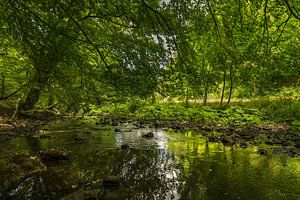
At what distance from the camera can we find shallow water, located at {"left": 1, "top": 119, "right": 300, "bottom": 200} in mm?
3998

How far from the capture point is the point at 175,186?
14.2 feet

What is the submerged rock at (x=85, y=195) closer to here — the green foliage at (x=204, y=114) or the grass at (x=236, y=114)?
the grass at (x=236, y=114)

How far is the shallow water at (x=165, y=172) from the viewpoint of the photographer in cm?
400

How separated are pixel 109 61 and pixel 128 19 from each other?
4.21 feet

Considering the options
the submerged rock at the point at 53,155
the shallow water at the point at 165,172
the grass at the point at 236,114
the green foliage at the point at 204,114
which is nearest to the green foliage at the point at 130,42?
the submerged rock at the point at 53,155

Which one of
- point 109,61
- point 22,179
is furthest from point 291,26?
point 22,179

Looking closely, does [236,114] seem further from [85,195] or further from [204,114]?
[85,195]

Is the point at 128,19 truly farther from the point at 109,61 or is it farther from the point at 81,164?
the point at 81,164

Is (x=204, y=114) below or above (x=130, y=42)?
below

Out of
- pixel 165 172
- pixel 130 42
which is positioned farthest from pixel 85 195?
pixel 130 42

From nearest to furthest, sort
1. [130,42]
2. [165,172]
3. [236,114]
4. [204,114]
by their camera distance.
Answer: [165,172]
[130,42]
[236,114]
[204,114]

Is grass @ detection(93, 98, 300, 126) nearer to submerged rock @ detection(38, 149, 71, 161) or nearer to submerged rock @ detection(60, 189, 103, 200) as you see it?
submerged rock @ detection(38, 149, 71, 161)

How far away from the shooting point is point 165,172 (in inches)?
201

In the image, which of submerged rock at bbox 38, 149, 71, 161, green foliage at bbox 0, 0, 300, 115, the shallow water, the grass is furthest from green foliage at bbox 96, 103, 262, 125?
green foliage at bbox 0, 0, 300, 115
